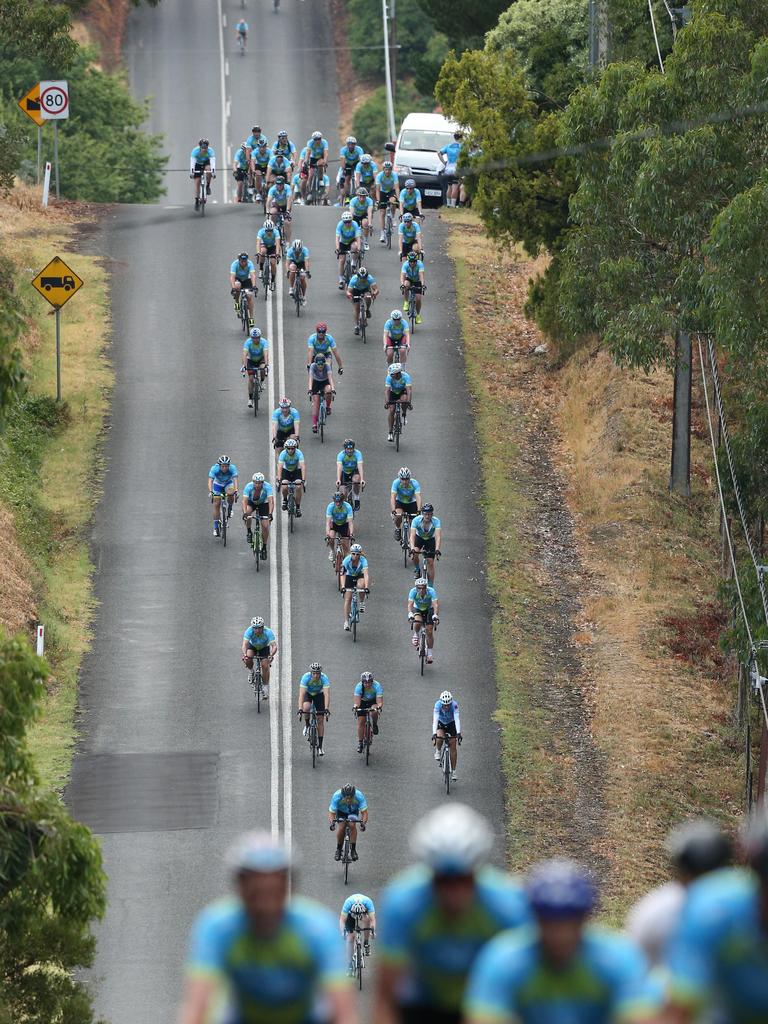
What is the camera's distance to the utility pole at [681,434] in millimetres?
39938

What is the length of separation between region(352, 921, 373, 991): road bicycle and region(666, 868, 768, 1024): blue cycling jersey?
17621mm

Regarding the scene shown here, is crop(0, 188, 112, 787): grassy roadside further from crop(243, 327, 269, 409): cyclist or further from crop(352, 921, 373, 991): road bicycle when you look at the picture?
crop(352, 921, 373, 991): road bicycle

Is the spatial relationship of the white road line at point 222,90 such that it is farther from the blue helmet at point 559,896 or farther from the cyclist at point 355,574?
the blue helmet at point 559,896

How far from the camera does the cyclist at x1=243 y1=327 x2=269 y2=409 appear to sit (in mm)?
39562

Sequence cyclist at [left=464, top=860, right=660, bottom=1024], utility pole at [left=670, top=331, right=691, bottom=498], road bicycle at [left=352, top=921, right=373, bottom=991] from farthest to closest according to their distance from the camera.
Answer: utility pole at [left=670, top=331, right=691, bottom=498], road bicycle at [left=352, top=921, right=373, bottom=991], cyclist at [left=464, top=860, right=660, bottom=1024]

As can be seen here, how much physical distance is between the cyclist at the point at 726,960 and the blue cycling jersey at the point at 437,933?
779 mm

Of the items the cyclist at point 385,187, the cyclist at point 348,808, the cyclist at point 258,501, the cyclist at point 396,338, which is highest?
the cyclist at point 385,187

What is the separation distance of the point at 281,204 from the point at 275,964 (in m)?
41.2

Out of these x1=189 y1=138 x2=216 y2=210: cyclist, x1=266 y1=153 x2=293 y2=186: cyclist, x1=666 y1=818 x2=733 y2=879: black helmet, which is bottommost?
x1=666 y1=818 x2=733 y2=879: black helmet

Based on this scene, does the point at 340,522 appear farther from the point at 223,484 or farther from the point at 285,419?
the point at 285,419

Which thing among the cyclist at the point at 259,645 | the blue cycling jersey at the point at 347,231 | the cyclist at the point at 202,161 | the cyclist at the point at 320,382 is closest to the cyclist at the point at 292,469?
the cyclist at the point at 320,382

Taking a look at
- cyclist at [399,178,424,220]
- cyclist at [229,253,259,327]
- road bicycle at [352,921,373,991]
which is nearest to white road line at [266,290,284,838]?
cyclist at [229,253,259,327]

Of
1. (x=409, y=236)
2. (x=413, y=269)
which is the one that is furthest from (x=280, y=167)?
(x=413, y=269)

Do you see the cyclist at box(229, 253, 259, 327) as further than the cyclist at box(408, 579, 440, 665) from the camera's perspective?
Yes
